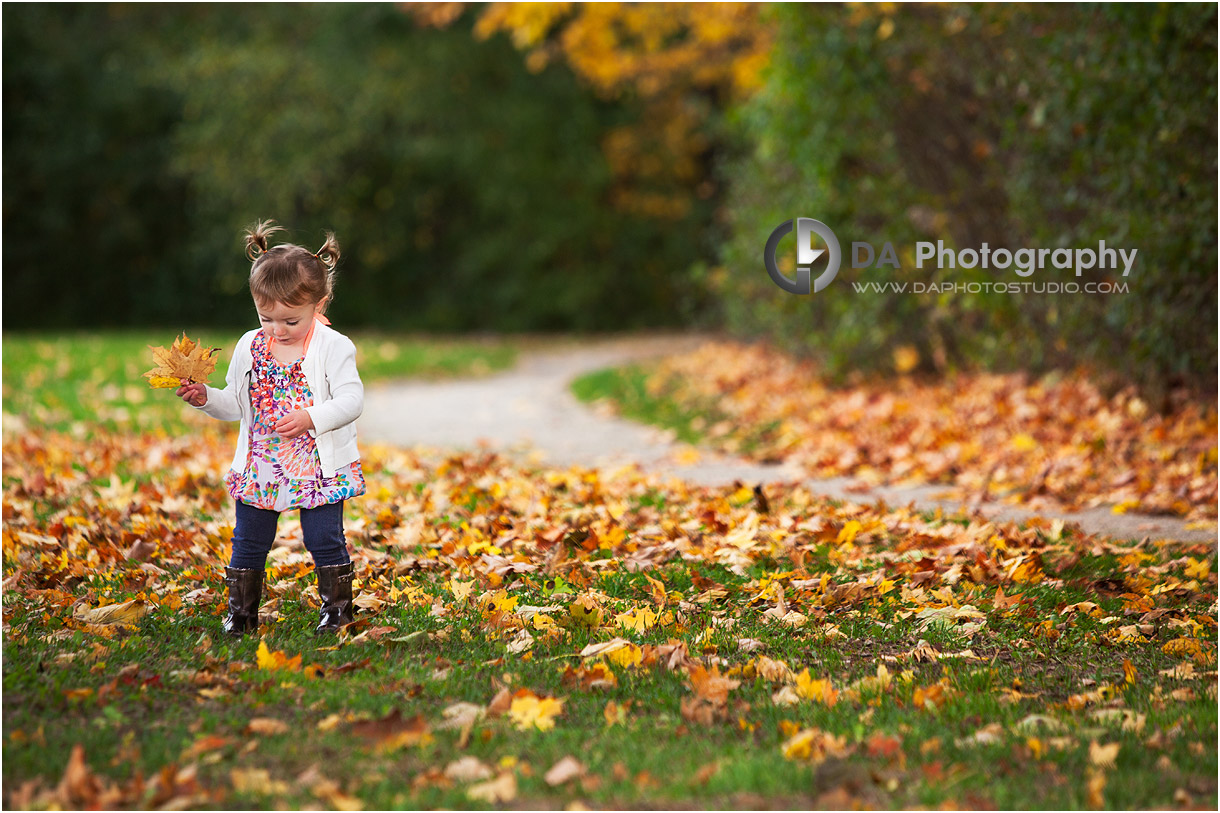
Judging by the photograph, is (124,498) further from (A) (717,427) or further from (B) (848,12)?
(B) (848,12)

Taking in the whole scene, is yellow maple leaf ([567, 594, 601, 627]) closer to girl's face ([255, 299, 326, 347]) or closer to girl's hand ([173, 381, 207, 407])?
girl's face ([255, 299, 326, 347])

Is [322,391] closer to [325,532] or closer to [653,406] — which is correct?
[325,532]

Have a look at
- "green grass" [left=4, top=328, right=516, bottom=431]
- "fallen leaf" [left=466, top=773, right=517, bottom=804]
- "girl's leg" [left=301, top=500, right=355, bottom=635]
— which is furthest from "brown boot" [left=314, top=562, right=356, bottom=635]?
"green grass" [left=4, top=328, right=516, bottom=431]

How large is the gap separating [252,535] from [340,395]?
58 centimetres

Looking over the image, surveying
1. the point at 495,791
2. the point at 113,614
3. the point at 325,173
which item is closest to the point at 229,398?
the point at 113,614

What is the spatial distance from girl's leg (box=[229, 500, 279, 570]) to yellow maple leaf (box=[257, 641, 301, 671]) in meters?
0.44

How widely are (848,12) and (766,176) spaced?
2918mm

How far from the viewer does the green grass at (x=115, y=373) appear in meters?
9.64

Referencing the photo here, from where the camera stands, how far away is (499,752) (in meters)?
2.99

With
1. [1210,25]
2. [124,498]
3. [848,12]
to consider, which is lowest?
[124,498]

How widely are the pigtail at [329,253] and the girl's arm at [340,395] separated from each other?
0.25 metres

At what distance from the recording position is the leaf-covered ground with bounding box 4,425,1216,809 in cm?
284

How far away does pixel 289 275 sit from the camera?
148 inches

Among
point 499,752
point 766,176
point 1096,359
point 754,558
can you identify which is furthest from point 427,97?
point 499,752
